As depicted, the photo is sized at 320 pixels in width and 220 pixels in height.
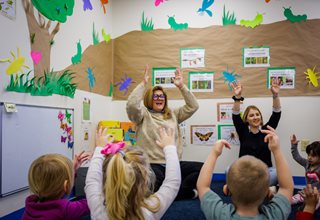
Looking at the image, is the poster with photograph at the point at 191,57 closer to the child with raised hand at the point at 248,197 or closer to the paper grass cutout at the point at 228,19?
the paper grass cutout at the point at 228,19

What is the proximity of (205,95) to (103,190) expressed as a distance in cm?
220

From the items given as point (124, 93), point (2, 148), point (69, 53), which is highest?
point (69, 53)

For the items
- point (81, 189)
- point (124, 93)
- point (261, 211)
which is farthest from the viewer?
point (124, 93)

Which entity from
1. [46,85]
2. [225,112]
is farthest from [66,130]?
[225,112]

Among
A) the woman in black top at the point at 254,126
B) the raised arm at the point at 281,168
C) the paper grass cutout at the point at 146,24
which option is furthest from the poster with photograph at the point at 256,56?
the raised arm at the point at 281,168

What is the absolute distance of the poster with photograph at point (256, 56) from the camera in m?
3.01

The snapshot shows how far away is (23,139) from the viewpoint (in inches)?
71.9

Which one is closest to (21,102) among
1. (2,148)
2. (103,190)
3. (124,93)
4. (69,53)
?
(2,148)

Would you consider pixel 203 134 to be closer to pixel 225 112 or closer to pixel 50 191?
pixel 225 112

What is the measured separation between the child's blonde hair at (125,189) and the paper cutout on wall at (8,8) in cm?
125

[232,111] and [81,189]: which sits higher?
[232,111]

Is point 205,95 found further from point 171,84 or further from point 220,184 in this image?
point 220,184

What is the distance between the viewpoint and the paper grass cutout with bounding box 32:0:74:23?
2036mm

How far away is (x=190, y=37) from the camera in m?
3.14
